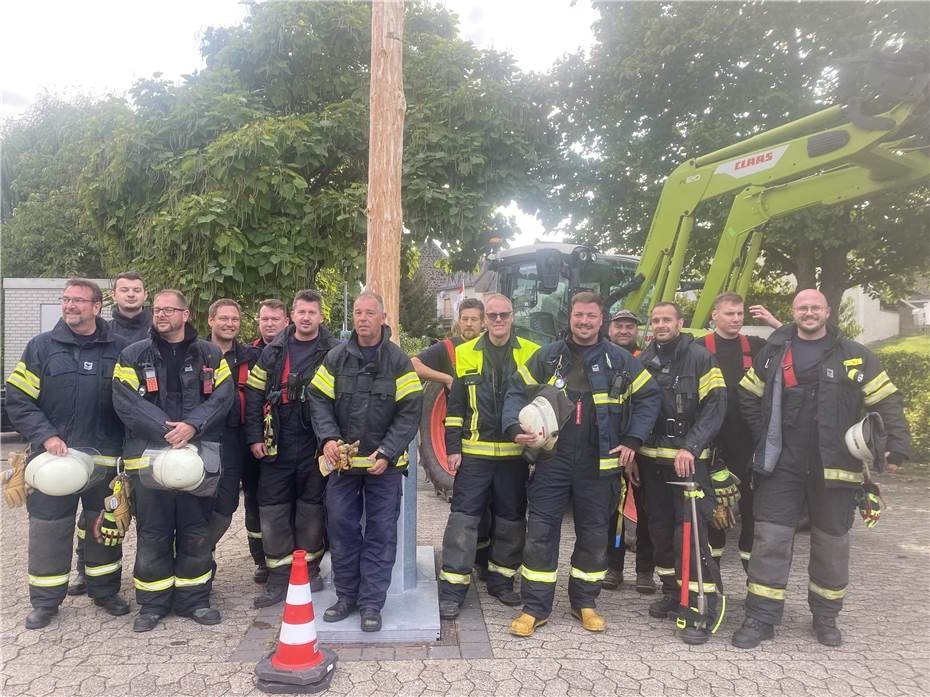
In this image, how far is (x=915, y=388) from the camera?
9.68m

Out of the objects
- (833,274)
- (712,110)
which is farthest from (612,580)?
(833,274)

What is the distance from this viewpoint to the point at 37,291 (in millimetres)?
16219

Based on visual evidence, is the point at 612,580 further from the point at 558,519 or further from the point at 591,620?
the point at 558,519

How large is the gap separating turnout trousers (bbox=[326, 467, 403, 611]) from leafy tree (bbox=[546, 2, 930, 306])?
8.10 meters

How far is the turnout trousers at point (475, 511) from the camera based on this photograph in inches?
164

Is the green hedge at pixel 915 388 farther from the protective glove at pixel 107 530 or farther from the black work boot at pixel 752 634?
the protective glove at pixel 107 530

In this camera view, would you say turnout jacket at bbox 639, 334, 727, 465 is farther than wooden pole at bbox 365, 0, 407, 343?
No

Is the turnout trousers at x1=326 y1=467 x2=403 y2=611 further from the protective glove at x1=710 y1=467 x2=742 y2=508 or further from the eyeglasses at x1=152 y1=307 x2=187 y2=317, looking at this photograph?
the protective glove at x1=710 y1=467 x2=742 y2=508

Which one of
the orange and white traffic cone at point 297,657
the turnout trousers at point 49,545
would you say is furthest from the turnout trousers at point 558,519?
the turnout trousers at point 49,545

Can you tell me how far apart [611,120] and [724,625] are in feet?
34.8

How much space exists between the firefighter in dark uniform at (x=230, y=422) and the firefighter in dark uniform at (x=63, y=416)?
673 mm

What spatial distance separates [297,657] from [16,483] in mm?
2193

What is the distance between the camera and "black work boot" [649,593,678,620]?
13.5 ft

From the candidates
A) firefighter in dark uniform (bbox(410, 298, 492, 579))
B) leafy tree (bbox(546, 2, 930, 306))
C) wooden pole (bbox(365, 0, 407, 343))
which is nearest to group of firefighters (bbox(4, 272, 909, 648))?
wooden pole (bbox(365, 0, 407, 343))
